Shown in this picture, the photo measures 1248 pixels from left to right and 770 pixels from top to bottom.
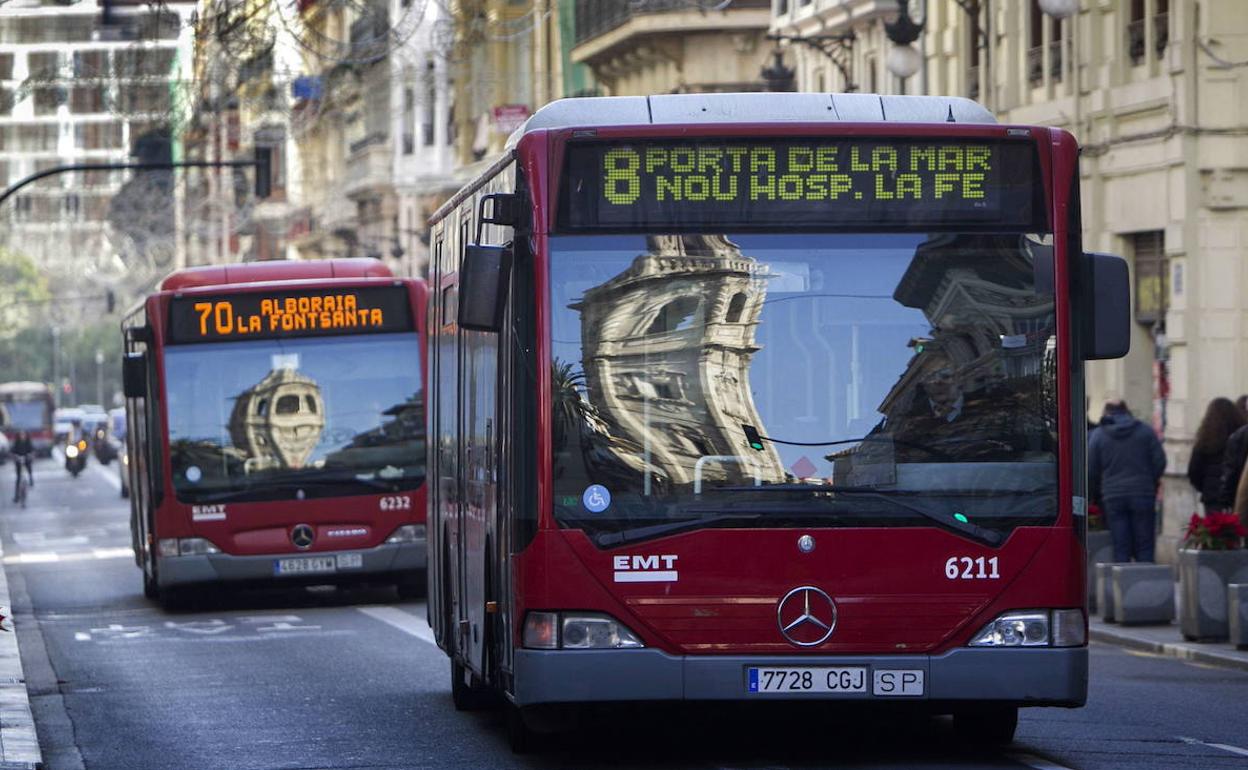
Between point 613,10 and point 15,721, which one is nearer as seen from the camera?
point 15,721

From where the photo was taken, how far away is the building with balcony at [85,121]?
28359 millimetres

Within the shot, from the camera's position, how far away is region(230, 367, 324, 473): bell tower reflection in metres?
24.4

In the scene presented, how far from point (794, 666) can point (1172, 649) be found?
9.04 meters

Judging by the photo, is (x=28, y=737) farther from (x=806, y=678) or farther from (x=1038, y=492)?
(x=1038, y=492)

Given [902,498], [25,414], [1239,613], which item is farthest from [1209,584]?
[25,414]

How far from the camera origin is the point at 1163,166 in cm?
3053

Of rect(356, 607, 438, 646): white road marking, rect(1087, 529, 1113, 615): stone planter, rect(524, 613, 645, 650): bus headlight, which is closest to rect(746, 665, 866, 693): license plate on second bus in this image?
rect(524, 613, 645, 650): bus headlight

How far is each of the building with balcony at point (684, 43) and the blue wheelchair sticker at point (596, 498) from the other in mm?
38018

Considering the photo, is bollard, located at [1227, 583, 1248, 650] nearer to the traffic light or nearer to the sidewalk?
the sidewalk

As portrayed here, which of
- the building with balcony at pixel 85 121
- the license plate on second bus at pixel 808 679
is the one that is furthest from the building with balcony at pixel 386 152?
the license plate on second bus at pixel 808 679

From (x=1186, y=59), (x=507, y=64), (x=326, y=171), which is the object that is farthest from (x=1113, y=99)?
(x=326, y=171)

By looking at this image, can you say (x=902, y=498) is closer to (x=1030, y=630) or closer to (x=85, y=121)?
(x=1030, y=630)

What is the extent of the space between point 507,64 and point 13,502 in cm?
1480

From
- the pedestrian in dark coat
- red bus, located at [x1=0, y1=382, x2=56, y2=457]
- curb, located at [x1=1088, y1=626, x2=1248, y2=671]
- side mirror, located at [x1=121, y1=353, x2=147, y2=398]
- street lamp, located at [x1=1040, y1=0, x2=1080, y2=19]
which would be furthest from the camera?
red bus, located at [x1=0, y1=382, x2=56, y2=457]
